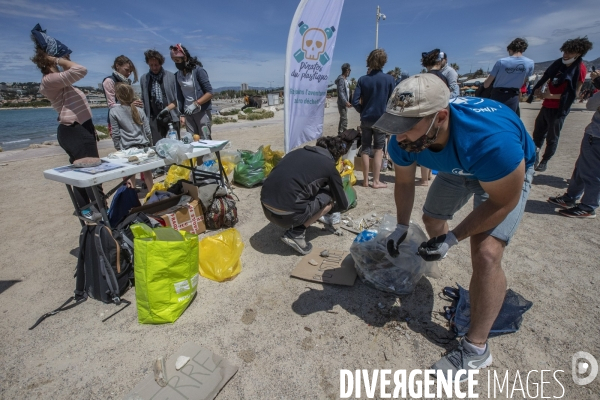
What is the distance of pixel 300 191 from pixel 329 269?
772mm

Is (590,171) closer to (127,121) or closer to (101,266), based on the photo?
(101,266)

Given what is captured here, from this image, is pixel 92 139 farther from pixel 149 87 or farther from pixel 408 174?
pixel 408 174

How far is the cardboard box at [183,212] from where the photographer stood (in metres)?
2.92

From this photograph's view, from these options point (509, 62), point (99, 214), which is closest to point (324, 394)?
point (99, 214)

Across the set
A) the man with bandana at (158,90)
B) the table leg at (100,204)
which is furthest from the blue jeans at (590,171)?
the man with bandana at (158,90)

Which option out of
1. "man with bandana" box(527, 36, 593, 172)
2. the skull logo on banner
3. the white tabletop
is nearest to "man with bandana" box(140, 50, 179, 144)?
the white tabletop

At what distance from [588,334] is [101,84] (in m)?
6.18

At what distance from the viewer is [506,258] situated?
2.67 metres

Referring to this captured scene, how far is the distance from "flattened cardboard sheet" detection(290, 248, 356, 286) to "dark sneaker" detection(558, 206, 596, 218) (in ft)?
9.22

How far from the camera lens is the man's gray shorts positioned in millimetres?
1492

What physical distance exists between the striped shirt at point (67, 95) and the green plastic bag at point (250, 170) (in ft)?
6.86

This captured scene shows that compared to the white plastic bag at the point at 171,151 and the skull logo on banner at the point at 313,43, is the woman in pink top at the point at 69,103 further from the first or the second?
the skull logo on banner at the point at 313,43

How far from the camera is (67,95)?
3.07 m

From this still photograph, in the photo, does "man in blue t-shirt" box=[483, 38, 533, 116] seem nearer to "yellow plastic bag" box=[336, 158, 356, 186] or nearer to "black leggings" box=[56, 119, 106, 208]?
"yellow plastic bag" box=[336, 158, 356, 186]
